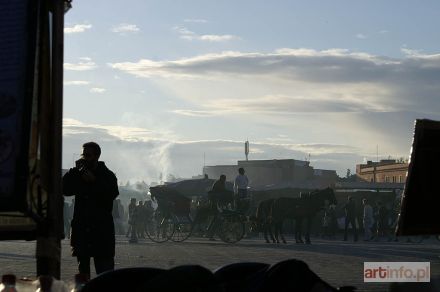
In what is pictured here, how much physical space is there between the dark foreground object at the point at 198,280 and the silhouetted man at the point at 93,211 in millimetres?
5871

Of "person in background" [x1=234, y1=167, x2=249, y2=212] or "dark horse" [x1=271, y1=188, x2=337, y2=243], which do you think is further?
"dark horse" [x1=271, y1=188, x2=337, y2=243]

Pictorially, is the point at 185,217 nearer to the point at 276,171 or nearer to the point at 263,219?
the point at 263,219

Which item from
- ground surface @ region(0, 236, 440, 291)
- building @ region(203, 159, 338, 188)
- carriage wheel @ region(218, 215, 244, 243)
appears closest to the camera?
ground surface @ region(0, 236, 440, 291)

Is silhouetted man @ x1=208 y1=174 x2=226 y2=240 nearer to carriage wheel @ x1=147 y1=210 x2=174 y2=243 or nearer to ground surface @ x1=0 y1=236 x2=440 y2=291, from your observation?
carriage wheel @ x1=147 y1=210 x2=174 y2=243

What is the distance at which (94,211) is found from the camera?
9664mm

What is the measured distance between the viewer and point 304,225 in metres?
52.3

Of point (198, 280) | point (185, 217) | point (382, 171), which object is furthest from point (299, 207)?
point (382, 171)

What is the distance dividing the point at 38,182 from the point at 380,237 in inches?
1621

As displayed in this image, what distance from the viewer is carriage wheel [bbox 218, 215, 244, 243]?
107ft

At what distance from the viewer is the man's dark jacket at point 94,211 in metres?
9.55

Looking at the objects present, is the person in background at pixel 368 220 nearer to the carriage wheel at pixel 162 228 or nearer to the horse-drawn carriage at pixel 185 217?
the horse-drawn carriage at pixel 185 217

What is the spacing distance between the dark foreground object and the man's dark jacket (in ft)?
19.3

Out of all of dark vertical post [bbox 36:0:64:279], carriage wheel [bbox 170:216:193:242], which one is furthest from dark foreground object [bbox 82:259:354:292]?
carriage wheel [bbox 170:216:193:242]

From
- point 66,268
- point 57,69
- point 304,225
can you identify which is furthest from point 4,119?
point 304,225
